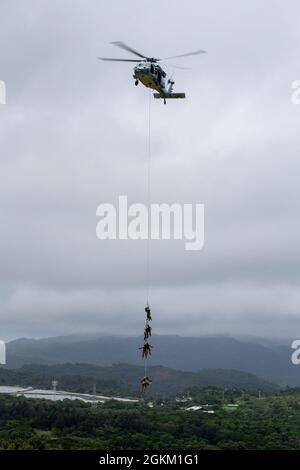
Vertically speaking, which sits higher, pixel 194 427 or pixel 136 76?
pixel 136 76

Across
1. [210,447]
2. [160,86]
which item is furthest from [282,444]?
[160,86]

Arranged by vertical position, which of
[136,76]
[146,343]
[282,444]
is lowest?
[282,444]

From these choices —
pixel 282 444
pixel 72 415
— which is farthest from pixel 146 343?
pixel 72 415

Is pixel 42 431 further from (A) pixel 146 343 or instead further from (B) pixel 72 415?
(A) pixel 146 343
